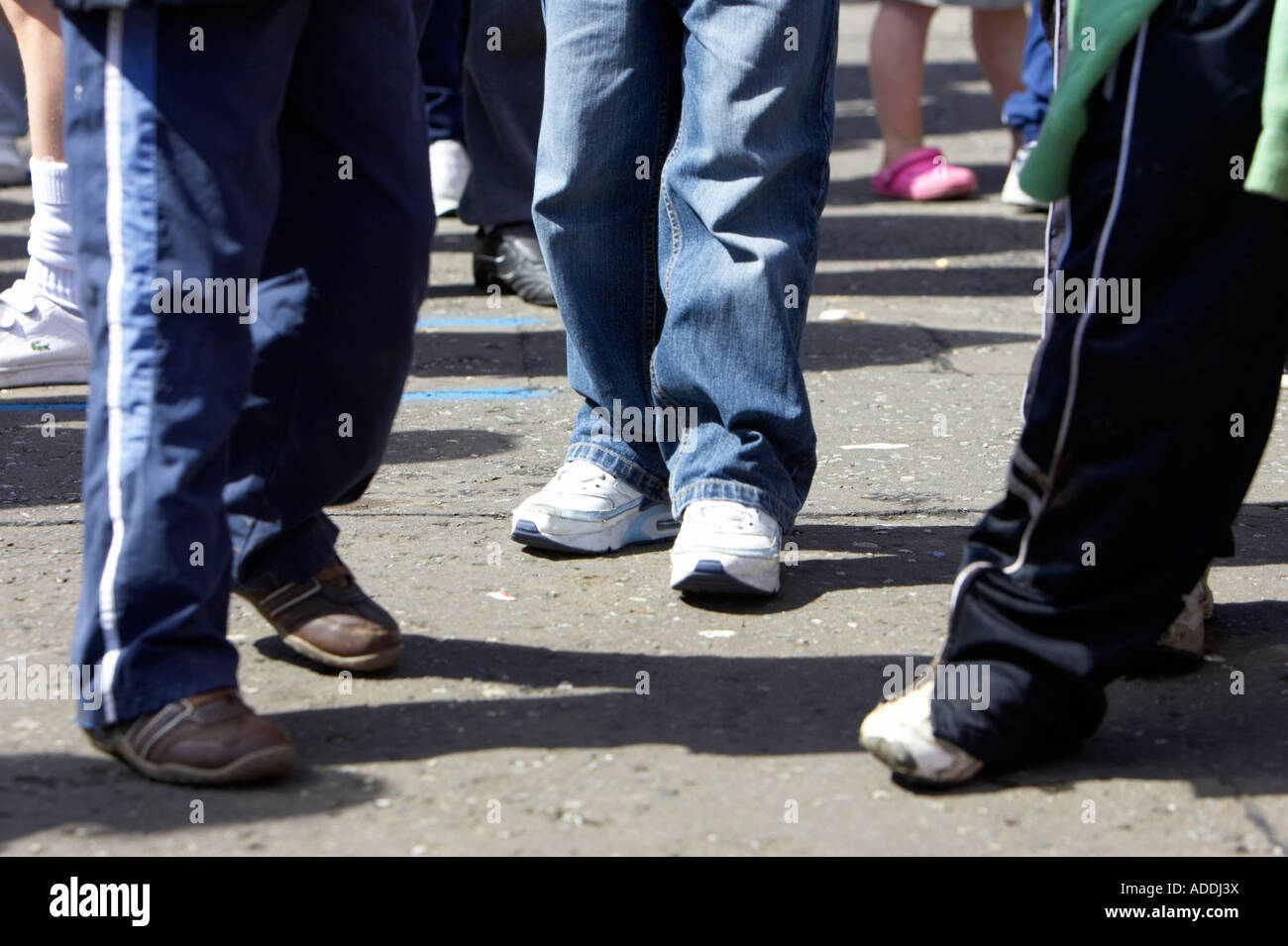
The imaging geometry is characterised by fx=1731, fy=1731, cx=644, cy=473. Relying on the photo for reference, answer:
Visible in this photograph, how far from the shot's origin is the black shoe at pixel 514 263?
194 inches

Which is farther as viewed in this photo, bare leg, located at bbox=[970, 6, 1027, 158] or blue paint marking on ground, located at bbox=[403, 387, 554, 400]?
bare leg, located at bbox=[970, 6, 1027, 158]

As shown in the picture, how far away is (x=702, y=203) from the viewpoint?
9.18 feet

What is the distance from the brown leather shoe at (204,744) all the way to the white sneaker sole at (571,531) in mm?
925

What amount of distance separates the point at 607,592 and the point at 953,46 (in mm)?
9269

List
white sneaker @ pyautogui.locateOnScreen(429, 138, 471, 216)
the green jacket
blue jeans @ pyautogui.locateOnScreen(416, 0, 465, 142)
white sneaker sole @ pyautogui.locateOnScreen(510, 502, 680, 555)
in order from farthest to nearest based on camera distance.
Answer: white sneaker @ pyautogui.locateOnScreen(429, 138, 471, 216) < blue jeans @ pyautogui.locateOnScreen(416, 0, 465, 142) < white sneaker sole @ pyautogui.locateOnScreen(510, 502, 680, 555) < the green jacket

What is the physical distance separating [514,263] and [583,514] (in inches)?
84.7

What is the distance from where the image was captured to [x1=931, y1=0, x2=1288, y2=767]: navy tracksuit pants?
1.92 meters

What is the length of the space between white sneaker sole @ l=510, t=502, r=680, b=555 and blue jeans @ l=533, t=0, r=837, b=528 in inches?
5.4

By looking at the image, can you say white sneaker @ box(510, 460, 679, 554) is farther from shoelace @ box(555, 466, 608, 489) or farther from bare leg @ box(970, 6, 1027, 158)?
bare leg @ box(970, 6, 1027, 158)

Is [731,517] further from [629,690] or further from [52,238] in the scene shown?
[52,238]

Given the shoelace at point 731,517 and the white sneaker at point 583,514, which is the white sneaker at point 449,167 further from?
the shoelace at point 731,517

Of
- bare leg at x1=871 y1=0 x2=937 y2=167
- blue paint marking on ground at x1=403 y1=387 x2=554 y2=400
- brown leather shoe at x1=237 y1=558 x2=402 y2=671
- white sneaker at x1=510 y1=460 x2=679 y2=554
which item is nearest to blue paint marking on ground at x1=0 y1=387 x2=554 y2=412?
blue paint marking on ground at x1=403 y1=387 x2=554 y2=400

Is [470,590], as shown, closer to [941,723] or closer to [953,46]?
[941,723]
